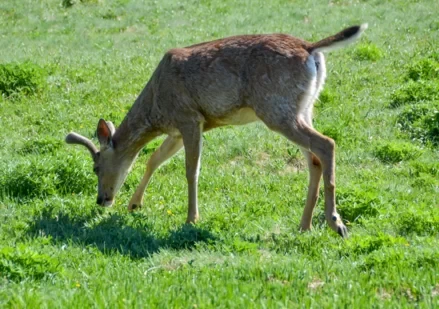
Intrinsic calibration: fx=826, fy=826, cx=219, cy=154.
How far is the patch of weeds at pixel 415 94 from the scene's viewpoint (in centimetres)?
1262

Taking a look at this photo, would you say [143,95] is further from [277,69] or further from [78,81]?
[78,81]

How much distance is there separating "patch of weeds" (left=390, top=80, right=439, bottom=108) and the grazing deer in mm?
4461

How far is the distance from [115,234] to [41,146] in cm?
392

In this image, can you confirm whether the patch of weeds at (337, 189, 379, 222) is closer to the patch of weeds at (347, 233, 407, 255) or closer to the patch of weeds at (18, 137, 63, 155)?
the patch of weeds at (347, 233, 407, 255)

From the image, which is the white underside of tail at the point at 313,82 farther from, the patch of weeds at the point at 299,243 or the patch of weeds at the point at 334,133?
the patch of weeds at the point at 334,133

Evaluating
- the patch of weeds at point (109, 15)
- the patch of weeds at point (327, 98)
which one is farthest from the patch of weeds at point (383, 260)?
the patch of weeds at point (109, 15)

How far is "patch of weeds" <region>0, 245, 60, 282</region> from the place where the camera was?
6066 millimetres

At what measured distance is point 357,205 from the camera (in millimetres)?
8391

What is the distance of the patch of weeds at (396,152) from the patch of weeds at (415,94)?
189 centimetres

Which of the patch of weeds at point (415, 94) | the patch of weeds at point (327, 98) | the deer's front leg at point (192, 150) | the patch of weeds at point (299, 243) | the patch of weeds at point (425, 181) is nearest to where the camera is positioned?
the patch of weeds at point (299, 243)

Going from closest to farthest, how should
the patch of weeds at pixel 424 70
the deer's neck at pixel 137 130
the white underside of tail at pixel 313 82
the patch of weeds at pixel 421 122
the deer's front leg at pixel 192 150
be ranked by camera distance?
the white underside of tail at pixel 313 82 → the deer's front leg at pixel 192 150 → the deer's neck at pixel 137 130 → the patch of weeds at pixel 421 122 → the patch of weeds at pixel 424 70

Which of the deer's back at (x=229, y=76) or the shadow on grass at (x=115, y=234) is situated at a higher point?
the deer's back at (x=229, y=76)

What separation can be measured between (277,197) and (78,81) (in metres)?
7.09

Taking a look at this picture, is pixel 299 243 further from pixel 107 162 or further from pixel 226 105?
pixel 107 162
